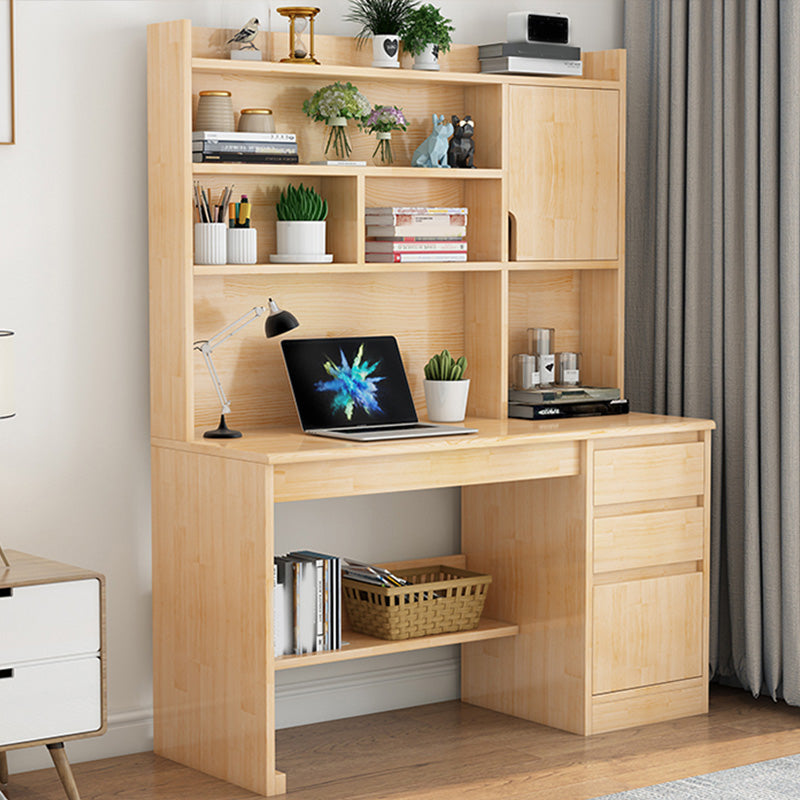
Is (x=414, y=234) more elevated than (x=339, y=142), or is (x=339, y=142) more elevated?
(x=339, y=142)

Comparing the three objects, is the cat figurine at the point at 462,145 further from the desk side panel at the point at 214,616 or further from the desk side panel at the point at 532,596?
the desk side panel at the point at 214,616

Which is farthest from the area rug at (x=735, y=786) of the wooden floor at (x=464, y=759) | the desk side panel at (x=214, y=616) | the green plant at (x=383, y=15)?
the green plant at (x=383, y=15)

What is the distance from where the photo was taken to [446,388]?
3.68 meters

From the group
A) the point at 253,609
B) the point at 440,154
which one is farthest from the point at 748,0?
the point at 253,609

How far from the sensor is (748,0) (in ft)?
12.4

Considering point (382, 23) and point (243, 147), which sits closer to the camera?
point (243, 147)

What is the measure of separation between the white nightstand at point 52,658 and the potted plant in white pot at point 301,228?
1005 millimetres

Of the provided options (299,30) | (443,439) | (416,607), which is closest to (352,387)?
(443,439)

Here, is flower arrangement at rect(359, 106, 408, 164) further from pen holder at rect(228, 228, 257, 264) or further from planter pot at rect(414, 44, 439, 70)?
pen holder at rect(228, 228, 257, 264)

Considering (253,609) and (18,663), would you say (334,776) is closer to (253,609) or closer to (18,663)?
(253,609)

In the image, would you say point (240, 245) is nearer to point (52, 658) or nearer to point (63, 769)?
point (52, 658)

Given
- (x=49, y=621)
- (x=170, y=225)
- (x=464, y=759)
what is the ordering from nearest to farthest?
(x=49, y=621) → (x=170, y=225) → (x=464, y=759)

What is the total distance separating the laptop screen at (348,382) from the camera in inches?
139

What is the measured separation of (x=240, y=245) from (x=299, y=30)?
1.97 ft
